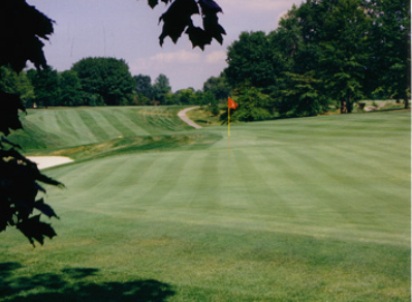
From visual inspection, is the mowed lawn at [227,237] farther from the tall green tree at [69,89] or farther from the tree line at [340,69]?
the tall green tree at [69,89]

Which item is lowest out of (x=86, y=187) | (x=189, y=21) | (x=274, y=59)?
(x=86, y=187)

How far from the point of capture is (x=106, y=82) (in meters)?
118

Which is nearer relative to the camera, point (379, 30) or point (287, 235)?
point (287, 235)

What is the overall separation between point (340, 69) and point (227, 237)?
6858cm

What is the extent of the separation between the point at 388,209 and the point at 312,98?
64.7 m

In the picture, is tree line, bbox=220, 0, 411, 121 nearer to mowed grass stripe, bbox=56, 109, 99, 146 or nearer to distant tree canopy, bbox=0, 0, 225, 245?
mowed grass stripe, bbox=56, 109, 99, 146

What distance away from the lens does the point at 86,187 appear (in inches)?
693

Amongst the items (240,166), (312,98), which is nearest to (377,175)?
(240,166)

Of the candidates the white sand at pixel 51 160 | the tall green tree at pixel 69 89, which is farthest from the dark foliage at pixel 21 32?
the tall green tree at pixel 69 89

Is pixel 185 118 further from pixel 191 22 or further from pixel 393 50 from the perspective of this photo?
pixel 191 22

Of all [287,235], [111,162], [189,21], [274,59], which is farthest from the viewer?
[274,59]

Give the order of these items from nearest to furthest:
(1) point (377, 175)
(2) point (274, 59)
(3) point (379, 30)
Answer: (1) point (377, 175) < (3) point (379, 30) < (2) point (274, 59)

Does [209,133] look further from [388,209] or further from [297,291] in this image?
[297,291]

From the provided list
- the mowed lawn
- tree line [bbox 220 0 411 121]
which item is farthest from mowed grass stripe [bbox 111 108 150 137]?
the mowed lawn
